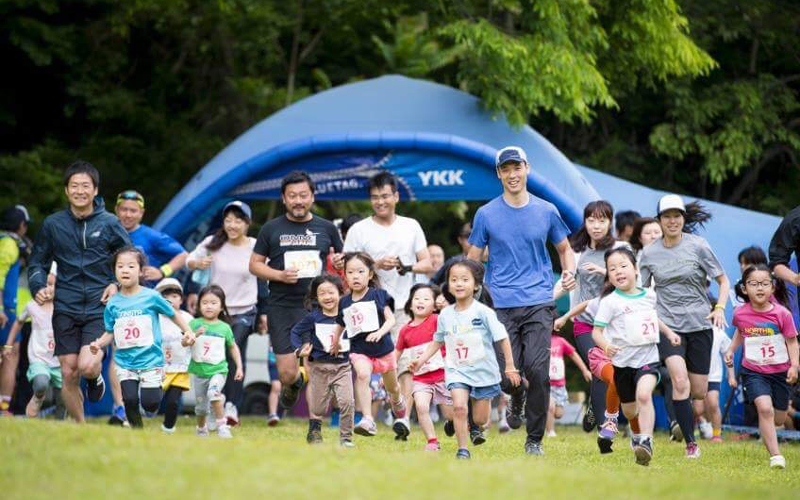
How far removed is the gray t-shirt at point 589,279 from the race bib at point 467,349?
239 centimetres

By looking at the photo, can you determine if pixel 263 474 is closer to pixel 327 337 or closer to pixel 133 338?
pixel 327 337

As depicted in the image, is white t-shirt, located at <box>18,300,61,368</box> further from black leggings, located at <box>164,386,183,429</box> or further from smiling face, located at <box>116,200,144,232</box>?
black leggings, located at <box>164,386,183,429</box>

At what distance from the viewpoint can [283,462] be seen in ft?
22.6

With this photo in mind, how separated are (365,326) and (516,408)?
141 cm

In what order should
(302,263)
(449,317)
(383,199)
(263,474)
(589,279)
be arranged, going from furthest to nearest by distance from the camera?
(383,199), (589,279), (302,263), (449,317), (263,474)

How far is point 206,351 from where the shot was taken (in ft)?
38.2

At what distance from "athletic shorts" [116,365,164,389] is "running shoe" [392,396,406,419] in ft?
6.77

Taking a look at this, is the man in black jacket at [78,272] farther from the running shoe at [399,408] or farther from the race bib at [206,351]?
the running shoe at [399,408]

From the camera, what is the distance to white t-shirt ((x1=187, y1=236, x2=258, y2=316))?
42.1ft

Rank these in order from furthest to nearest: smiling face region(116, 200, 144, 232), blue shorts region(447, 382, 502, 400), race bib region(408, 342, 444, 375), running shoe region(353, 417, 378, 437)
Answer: smiling face region(116, 200, 144, 232) < race bib region(408, 342, 444, 375) < running shoe region(353, 417, 378, 437) < blue shorts region(447, 382, 502, 400)

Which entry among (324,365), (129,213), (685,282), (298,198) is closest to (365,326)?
(324,365)

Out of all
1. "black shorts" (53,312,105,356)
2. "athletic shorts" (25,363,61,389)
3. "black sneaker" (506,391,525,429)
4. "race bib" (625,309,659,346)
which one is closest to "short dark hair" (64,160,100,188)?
"black shorts" (53,312,105,356)

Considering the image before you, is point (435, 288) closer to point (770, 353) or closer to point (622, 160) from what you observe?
point (770, 353)

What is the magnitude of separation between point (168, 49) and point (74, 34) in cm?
247
